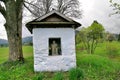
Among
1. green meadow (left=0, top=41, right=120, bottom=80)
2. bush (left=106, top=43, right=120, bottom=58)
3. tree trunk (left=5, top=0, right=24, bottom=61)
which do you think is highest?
tree trunk (left=5, top=0, right=24, bottom=61)

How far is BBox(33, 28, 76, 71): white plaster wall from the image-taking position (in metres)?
16.5

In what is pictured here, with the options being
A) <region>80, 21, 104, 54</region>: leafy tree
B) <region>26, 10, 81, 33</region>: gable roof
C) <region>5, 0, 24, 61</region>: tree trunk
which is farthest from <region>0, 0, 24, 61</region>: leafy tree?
<region>80, 21, 104, 54</region>: leafy tree

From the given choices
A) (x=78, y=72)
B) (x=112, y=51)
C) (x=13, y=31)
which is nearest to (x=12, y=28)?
(x=13, y=31)

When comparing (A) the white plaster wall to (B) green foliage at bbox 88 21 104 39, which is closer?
(A) the white plaster wall

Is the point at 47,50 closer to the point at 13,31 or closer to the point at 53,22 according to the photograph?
the point at 53,22

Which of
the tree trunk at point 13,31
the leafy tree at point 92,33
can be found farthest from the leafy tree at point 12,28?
the leafy tree at point 92,33

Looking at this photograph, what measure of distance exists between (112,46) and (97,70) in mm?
30125

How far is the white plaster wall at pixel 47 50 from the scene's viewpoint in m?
16.5

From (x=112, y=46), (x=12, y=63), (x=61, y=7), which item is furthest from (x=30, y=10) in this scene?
(x=112, y=46)

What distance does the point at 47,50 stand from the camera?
16.6 metres

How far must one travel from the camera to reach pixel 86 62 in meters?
18.8

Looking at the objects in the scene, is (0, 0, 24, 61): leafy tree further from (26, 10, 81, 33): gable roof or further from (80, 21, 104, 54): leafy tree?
(80, 21, 104, 54): leafy tree

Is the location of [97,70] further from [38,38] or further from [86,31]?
[86,31]

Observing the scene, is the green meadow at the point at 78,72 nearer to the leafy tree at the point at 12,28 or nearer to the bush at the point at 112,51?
the leafy tree at the point at 12,28
